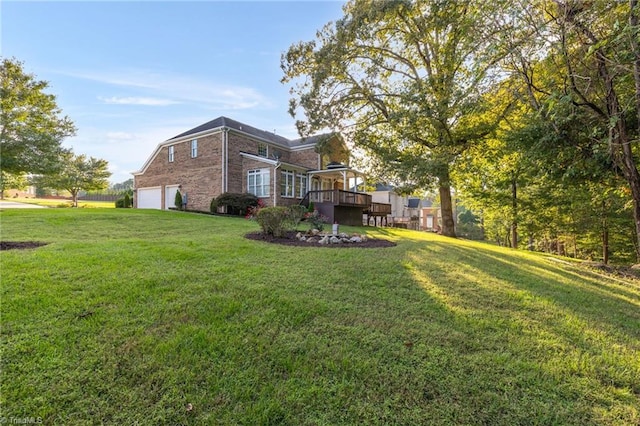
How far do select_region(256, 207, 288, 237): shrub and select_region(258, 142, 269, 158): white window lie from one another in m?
12.3

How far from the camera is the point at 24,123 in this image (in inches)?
650

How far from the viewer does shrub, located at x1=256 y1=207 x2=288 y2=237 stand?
27.1 feet

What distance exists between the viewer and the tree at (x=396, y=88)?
11133 millimetres

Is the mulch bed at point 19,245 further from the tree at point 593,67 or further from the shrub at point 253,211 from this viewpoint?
the tree at point 593,67

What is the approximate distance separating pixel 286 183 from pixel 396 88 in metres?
8.62

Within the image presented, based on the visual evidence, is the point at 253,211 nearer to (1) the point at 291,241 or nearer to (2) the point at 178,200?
(1) the point at 291,241

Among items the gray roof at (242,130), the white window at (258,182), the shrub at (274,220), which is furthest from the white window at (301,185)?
the shrub at (274,220)

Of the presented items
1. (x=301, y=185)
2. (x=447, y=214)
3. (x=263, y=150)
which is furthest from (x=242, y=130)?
(x=447, y=214)

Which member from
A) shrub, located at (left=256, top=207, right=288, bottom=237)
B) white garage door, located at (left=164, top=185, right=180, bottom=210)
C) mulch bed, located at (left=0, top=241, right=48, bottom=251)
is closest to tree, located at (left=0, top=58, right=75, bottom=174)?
white garage door, located at (left=164, top=185, right=180, bottom=210)

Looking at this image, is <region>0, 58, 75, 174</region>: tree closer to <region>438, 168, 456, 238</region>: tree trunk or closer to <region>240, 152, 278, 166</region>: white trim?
<region>240, 152, 278, 166</region>: white trim

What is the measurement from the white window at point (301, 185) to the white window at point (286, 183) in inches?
27.4

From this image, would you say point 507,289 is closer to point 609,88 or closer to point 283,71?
point 609,88

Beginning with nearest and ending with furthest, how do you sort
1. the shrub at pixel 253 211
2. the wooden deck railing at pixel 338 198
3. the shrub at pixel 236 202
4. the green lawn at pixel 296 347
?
the green lawn at pixel 296 347, the shrub at pixel 253 211, the shrub at pixel 236 202, the wooden deck railing at pixel 338 198

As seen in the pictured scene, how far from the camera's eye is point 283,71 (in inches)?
554
